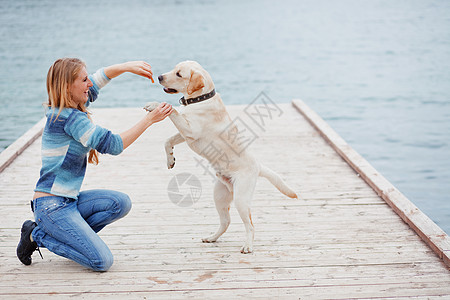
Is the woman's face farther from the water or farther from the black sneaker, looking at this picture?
the water

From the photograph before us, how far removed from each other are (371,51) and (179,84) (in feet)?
51.7

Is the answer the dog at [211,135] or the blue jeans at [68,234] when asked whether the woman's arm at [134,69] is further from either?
the blue jeans at [68,234]

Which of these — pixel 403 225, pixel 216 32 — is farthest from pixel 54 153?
pixel 216 32

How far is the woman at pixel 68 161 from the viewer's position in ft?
9.48

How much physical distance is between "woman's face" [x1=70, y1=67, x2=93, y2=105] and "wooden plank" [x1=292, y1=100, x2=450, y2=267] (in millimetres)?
2169

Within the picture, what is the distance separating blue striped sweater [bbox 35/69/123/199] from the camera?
2867 millimetres

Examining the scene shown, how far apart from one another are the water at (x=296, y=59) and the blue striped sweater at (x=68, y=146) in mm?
3893

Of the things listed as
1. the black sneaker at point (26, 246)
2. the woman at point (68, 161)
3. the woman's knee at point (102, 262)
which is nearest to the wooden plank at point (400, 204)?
the woman at point (68, 161)

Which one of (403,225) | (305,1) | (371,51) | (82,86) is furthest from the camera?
(305,1)

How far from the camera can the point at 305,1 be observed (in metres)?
37.8

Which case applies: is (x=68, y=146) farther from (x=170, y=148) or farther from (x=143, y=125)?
(x=170, y=148)

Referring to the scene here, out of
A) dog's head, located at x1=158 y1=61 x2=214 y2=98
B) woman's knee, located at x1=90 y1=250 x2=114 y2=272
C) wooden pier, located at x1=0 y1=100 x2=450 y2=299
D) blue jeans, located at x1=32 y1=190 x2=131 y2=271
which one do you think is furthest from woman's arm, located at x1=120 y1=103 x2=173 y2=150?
wooden pier, located at x1=0 y1=100 x2=450 y2=299

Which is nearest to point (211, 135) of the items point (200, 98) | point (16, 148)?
point (200, 98)

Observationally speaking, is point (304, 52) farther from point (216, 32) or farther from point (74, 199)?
point (74, 199)
